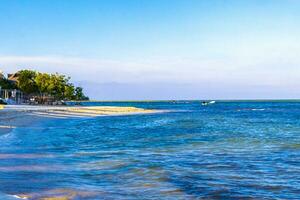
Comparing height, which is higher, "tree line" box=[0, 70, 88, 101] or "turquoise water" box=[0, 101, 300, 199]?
"tree line" box=[0, 70, 88, 101]

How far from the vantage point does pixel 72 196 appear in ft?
33.3

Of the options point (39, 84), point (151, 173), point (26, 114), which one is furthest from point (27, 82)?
point (151, 173)

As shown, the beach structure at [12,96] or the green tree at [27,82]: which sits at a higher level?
the green tree at [27,82]

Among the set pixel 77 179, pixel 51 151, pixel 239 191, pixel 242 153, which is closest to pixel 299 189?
pixel 239 191

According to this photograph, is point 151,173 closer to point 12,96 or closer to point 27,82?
point 27,82

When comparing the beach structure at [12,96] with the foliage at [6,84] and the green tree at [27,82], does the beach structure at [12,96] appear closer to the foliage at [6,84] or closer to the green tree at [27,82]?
the foliage at [6,84]

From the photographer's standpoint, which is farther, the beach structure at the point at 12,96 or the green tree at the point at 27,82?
the green tree at the point at 27,82

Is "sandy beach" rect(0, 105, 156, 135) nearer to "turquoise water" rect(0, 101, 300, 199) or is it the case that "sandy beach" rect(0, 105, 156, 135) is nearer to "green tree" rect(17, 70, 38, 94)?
"turquoise water" rect(0, 101, 300, 199)

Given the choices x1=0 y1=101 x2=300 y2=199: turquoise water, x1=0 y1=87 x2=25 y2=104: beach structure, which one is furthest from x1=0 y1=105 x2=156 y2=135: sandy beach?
x1=0 y1=87 x2=25 y2=104: beach structure

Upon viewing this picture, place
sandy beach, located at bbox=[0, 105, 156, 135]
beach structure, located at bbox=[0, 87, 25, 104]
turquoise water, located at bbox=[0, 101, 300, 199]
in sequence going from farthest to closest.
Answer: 1. beach structure, located at bbox=[0, 87, 25, 104]
2. sandy beach, located at bbox=[0, 105, 156, 135]
3. turquoise water, located at bbox=[0, 101, 300, 199]

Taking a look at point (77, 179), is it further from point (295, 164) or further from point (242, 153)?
point (242, 153)

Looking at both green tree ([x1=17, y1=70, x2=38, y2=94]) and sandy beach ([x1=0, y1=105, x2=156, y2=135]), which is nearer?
sandy beach ([x1=0, y1=105, x2=156, y2=135])

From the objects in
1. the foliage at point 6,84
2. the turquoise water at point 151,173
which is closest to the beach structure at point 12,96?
the foliage at point 6,84

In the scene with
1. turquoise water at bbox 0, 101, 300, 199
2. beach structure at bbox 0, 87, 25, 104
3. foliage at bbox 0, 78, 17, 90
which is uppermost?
foliage at bbox 0, 78, 17, 90
